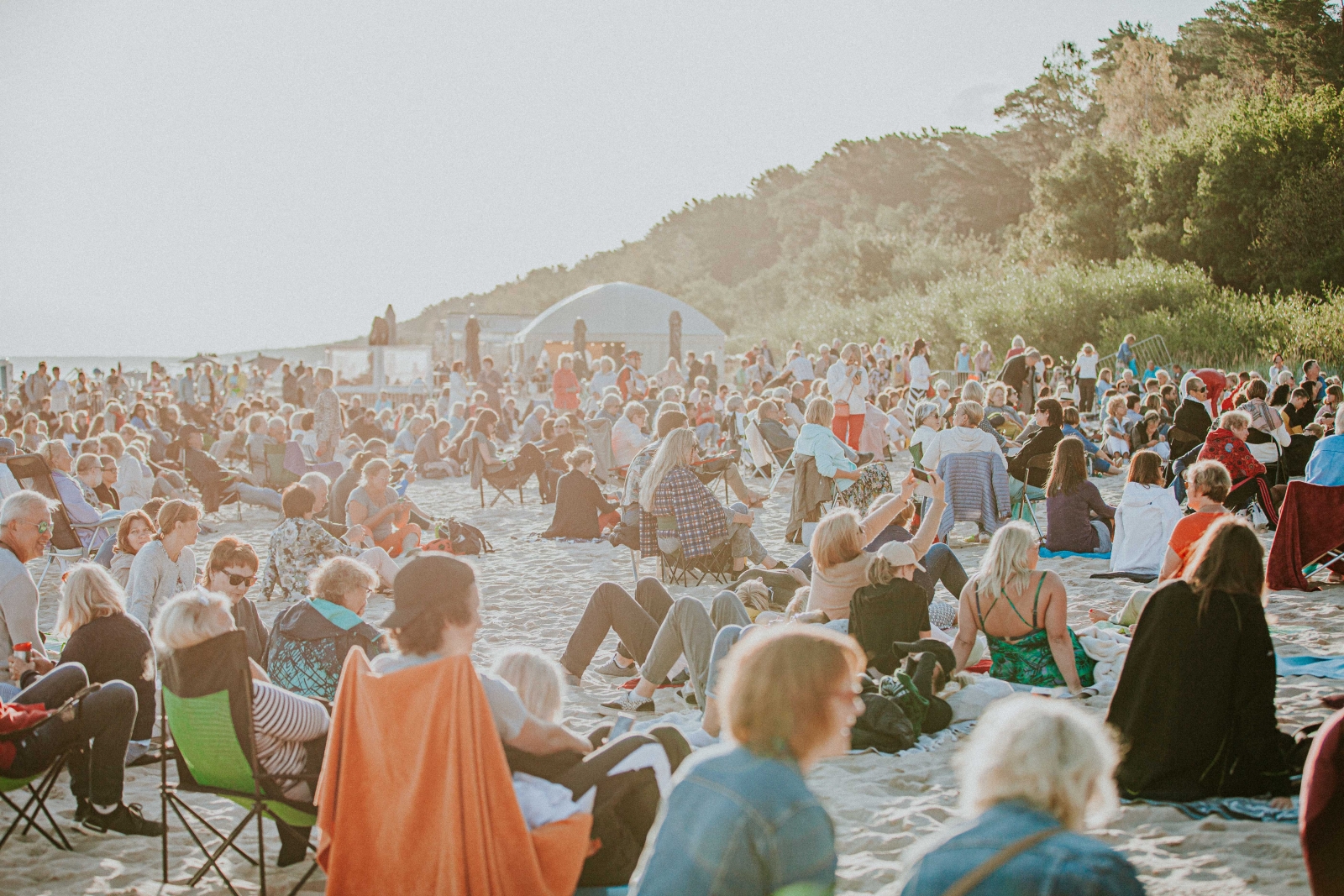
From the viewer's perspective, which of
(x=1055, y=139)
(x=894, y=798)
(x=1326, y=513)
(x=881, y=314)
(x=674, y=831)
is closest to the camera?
(x=674, y=831)

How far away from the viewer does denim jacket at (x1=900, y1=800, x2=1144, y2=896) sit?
1739 mm

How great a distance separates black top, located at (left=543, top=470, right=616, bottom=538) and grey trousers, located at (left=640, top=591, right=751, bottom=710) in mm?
4559

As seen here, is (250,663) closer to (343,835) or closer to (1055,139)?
(343,835)

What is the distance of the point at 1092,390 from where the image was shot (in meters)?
18.5

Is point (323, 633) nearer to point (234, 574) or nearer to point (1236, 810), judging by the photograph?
point (234, 574)

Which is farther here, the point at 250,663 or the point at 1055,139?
the point at 1055,139

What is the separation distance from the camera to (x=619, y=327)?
36062 millimetres

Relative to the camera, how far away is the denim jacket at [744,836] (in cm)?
188

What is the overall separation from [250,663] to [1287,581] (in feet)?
21.8

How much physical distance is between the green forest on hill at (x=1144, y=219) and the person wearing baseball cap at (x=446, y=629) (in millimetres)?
19939

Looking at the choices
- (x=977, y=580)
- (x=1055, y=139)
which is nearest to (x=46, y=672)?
(x=977, y=580)

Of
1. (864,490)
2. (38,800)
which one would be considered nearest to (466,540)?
(864,490)

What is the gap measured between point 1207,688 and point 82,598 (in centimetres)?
418

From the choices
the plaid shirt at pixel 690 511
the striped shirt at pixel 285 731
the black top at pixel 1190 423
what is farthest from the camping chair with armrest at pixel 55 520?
the black top at pixel 1190 423
